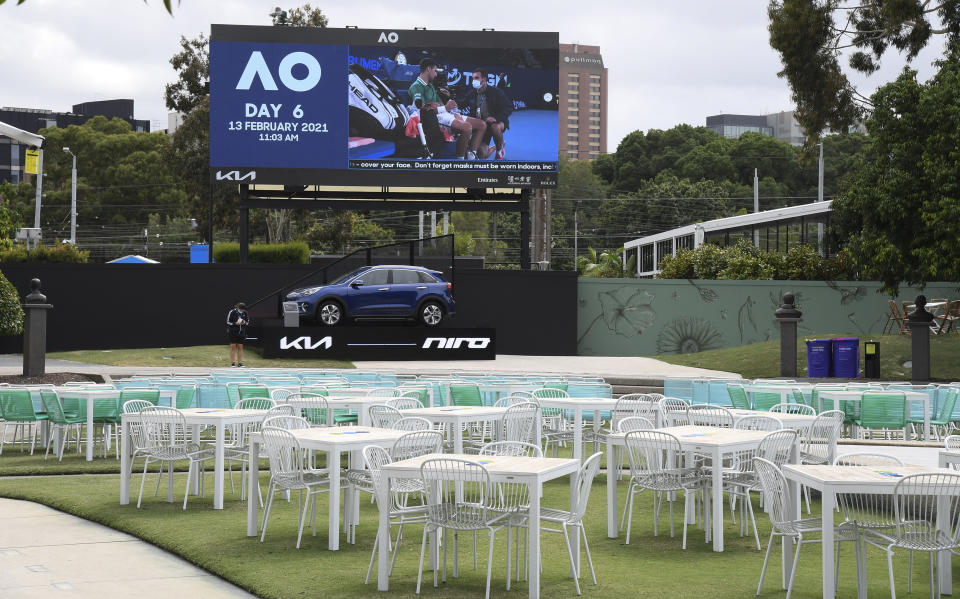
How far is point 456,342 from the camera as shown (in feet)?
86.2

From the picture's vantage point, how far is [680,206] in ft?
234

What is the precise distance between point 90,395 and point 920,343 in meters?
15.6

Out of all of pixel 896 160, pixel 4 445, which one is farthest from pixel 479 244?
pixel 4 445

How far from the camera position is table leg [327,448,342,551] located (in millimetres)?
7477

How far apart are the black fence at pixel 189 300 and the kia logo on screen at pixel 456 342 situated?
3.26 meters

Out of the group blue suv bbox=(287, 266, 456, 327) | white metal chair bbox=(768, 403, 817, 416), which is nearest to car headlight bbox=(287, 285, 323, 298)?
blue suv bbox=(287, 266, 456, 327)

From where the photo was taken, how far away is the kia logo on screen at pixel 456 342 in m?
26.2

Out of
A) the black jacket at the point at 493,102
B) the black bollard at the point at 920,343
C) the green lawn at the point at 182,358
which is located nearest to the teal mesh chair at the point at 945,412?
the black bollard at the point at 920,343

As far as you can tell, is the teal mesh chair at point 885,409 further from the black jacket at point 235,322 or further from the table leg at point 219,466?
the black jacket at point 235,322

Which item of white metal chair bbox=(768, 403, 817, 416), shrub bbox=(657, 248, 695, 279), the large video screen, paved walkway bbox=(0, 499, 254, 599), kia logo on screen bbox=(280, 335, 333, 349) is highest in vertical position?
the large video screen

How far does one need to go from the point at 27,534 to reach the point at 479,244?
69.9 m

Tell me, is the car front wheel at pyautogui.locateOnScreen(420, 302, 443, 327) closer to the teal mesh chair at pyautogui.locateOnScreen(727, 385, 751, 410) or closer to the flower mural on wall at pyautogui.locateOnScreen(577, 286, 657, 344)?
the flower mural on wall at pyautogui.locateOnScreen(577, 286, 657, 344)

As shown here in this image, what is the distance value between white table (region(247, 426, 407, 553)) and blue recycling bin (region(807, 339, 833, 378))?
1623 cm

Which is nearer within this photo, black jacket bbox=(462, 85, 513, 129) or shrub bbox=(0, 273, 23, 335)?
shrub bbox=(0, 273, 23, 335)
